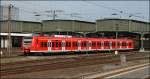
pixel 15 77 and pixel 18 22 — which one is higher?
pixel 18 22

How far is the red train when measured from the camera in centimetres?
4269

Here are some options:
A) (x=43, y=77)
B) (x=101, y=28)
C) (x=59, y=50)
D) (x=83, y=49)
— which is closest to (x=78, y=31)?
(x=101, y=28)

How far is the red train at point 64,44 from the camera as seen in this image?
140ft

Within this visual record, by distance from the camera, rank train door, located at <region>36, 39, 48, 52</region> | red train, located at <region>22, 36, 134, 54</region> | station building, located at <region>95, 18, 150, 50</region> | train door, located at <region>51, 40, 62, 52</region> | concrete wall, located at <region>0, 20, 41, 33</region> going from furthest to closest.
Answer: concrete wall, located at <region>0, 20, 41, 33</region> → station building, located at <region>95, 18, 150, 50</region> → train door, located at <region>51, 40, 62, 52</region> → train door, located at <region>36, 39, 48, 52</region> → red train, located at <region>22, 36, 134, 54</region>

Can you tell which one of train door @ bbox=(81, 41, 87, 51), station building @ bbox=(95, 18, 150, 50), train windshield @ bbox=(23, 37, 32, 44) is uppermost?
station building @ bbox=(95, 18, 150, 50)

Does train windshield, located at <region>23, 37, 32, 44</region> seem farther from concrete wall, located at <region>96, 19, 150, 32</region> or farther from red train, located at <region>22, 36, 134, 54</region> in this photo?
concrete wall, located at <region>96, 19, 150, 32</region>

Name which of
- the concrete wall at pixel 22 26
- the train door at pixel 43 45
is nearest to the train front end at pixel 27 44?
the train door at pixel 43 45

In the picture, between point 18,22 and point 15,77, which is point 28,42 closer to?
point 15,77

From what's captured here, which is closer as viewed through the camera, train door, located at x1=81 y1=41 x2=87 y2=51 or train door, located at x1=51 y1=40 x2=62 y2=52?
train door, located at x1=51 y1=40 x2=62 y2=52

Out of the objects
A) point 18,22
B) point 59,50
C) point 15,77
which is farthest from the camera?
point 18,22

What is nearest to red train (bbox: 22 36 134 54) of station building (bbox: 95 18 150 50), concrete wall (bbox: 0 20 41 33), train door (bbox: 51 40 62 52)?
train door (bbox: 51 40 62 52)

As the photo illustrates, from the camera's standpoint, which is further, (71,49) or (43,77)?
(71,49)

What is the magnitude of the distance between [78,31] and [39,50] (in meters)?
54.1

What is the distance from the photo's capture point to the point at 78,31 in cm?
9700
